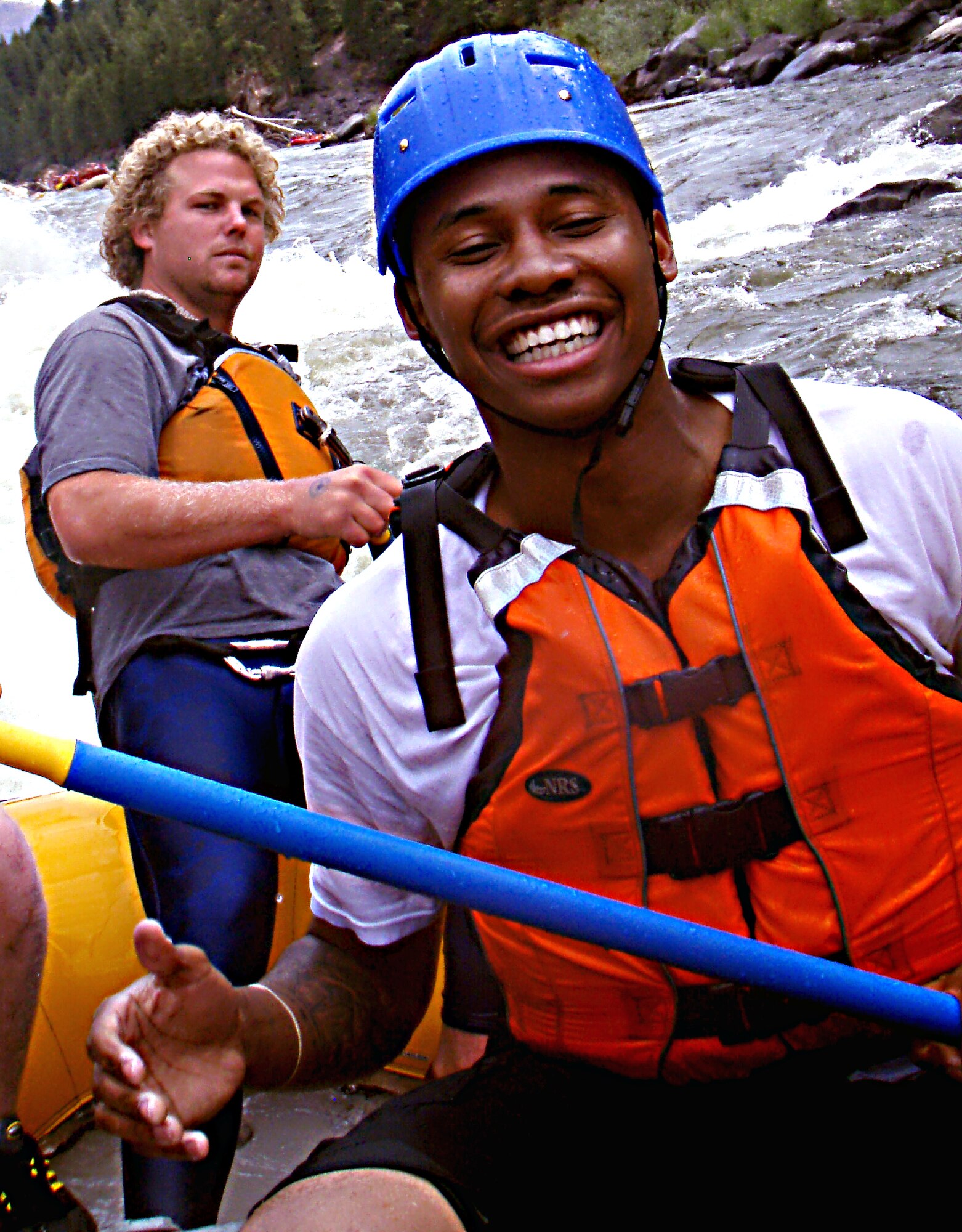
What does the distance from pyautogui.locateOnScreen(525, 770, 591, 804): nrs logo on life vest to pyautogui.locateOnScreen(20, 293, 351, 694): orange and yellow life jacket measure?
112 cm

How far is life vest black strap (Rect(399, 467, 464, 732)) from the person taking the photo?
1.40 metres

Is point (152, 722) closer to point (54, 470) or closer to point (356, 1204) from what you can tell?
point (54, 470)

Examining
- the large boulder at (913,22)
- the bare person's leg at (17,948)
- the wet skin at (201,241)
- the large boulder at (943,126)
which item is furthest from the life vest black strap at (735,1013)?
the large boulder at (913,22)

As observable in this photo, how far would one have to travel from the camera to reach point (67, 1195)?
Answer: 179cm

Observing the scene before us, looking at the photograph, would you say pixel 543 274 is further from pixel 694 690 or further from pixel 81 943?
pixel 81 943

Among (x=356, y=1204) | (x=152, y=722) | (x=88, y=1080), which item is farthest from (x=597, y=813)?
(x=88, y=1080)

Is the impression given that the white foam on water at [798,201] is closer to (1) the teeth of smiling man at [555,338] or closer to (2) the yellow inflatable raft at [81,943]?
(2) the yellow inflatable raft at [81,943]

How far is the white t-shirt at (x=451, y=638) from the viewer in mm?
1367

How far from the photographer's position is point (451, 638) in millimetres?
1436

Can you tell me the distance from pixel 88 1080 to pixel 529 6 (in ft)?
151

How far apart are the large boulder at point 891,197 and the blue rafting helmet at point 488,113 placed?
29.0ft

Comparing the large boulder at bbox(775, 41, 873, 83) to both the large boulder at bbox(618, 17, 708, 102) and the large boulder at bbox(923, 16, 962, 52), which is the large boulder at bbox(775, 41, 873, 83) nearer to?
the large boulder at bbox(923, 16, 962, 52)

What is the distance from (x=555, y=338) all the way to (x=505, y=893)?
2.10 feet

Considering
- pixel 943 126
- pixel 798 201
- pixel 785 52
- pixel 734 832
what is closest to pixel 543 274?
pixel 734 832
